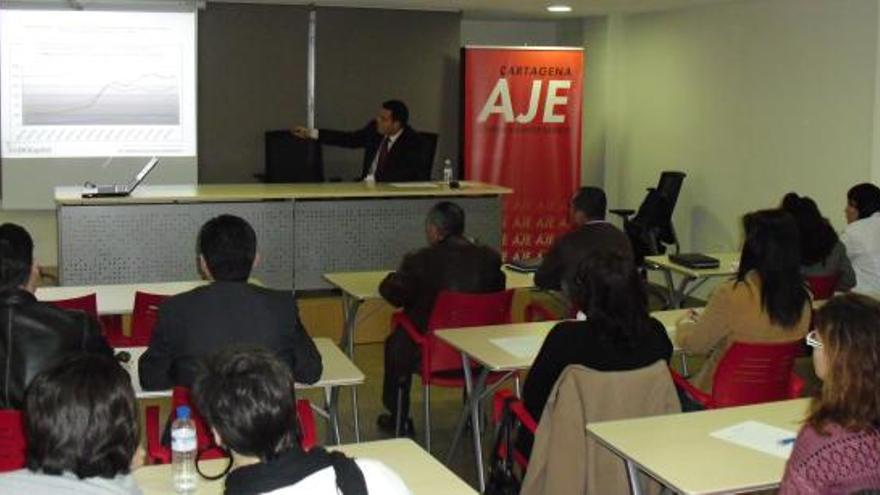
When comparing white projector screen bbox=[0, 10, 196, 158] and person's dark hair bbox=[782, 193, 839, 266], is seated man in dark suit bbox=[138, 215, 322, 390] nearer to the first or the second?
person's dark hair bbox=[782, 193, 839, 266]

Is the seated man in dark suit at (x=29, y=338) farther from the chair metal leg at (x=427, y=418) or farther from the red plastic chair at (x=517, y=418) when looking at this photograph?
the chair metal leg at (x=427, y=418)

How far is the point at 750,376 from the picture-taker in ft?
13.3

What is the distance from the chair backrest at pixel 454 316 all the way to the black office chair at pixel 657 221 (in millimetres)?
3941

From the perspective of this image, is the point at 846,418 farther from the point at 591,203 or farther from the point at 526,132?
the point at 526,132

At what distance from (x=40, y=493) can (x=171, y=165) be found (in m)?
7.29

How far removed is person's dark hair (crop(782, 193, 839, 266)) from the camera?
602 centimetres

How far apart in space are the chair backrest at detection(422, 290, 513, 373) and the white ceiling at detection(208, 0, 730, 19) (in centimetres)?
410

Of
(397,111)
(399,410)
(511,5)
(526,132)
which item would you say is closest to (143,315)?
(399,410)

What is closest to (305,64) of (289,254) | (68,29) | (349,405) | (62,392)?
(68,29)

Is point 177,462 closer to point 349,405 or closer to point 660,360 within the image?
point 660,360

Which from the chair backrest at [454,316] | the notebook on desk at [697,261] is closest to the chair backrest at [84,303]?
the chair backrest at [454,316]

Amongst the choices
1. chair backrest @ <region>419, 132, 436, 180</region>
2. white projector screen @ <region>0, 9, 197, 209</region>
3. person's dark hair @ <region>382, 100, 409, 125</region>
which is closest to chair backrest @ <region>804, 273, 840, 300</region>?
chair backrest @ <region>419, 132, 436, 180</region>

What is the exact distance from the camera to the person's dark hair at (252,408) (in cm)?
215

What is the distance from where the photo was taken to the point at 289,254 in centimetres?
733
